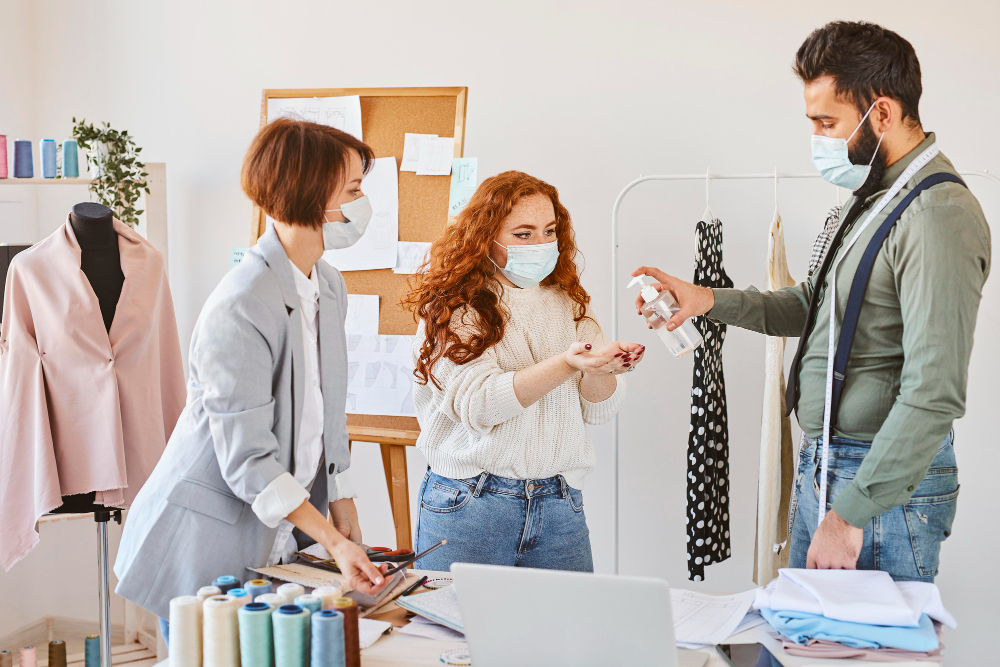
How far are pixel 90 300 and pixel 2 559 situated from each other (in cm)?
78

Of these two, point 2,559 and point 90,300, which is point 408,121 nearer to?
point 90,300

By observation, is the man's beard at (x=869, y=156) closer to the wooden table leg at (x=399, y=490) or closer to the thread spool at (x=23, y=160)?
the wooden table leg at (x=399, y=490)

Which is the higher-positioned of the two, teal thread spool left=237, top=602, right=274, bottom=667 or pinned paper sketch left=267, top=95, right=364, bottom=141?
pinned paper sketch left=267, top=95, right=364, bottom=141

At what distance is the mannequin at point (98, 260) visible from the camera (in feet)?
7.82

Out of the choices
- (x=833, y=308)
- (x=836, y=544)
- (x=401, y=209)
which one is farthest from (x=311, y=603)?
(x=401, y=209)

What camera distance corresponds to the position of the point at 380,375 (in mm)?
2754

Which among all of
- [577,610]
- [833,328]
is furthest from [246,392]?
[833,328]

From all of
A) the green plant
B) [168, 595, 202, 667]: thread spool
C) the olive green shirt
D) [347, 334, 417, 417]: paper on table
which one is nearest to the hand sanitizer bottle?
the olive green shirt

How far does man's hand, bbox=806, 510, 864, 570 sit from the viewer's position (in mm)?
1408

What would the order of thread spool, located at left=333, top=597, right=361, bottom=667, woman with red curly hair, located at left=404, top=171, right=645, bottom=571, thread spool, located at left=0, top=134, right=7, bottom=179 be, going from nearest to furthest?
thread spool, located at left=333, top=597, right=361, bottom=667 → woman with red curly hair, located at left=404, top=171, right=645, bottom=571 → thread spool, located at left=0, top=134, right=7, bottom=179

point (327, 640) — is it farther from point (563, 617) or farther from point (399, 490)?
point (399, 490)

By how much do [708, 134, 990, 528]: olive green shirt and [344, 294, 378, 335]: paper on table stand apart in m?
1.65

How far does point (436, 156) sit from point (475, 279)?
0.92 metres

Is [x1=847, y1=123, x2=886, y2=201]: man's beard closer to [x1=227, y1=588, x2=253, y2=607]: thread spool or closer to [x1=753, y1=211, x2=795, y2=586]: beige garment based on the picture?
[x1=753, y1=211, x2=795, y2=586]: beige garment
